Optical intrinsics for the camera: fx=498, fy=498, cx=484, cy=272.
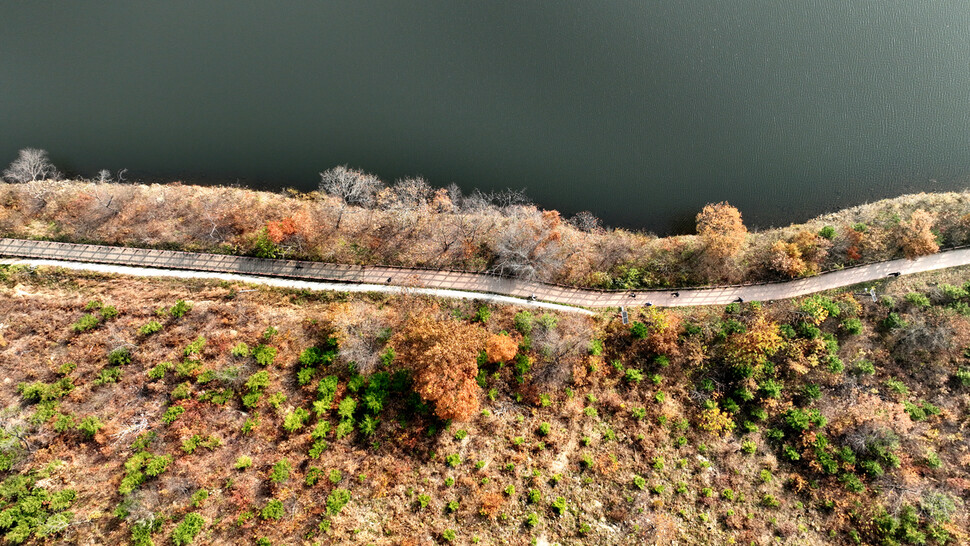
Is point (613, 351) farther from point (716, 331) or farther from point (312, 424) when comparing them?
point (312, 424)

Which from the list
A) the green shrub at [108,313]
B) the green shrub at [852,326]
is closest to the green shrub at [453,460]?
the green shrub at [108,313]

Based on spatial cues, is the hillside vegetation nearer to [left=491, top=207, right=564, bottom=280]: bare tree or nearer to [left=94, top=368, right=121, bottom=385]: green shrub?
[left=94, top=368, right=121, bottom=385]: green shrub

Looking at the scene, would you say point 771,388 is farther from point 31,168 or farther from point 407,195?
point 31,168

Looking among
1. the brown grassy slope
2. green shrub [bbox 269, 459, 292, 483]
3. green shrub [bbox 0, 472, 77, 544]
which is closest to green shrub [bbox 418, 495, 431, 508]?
green shrub [bbox 269, 459, 292, 483]

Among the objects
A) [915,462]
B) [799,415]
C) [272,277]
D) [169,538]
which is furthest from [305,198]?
[915,462]

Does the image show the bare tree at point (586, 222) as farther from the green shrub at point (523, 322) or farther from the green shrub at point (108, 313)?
the green shrub at point (108, 313)
